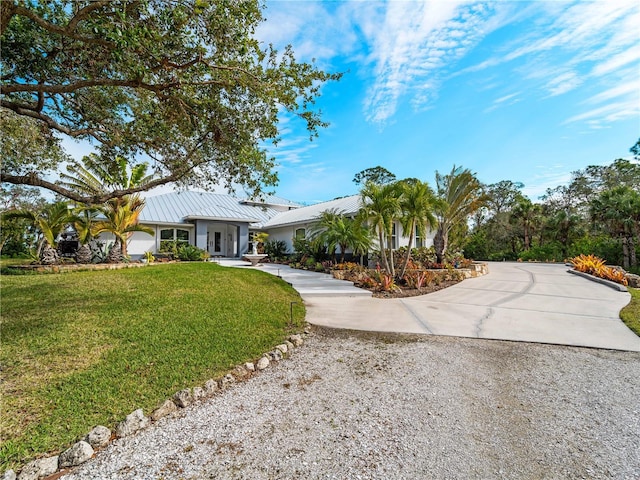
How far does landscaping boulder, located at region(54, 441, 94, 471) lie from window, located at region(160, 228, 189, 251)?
1883 cm

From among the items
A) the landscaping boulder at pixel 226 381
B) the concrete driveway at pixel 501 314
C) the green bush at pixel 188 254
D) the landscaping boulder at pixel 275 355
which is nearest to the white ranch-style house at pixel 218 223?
the green bush at pixel 188 254

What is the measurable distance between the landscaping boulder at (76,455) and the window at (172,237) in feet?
61.8

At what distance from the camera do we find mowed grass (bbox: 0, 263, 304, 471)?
3.04 m

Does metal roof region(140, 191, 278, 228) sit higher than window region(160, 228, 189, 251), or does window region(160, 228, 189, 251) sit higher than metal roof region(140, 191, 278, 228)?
metal roof region(140, 191, 278, 228)

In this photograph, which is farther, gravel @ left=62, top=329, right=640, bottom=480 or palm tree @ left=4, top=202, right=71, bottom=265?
palm tree @ left=4, top=202, right=71, bottom=265

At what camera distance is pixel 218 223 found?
936 inches

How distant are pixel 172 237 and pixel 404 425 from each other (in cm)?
2141

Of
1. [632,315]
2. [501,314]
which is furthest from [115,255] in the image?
[632,315]

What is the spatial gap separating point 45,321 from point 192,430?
4827 millimetres

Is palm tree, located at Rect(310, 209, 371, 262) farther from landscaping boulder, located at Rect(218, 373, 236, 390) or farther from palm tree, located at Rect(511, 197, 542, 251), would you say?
palm tree, located at Rect(511, 197, 542, 251)

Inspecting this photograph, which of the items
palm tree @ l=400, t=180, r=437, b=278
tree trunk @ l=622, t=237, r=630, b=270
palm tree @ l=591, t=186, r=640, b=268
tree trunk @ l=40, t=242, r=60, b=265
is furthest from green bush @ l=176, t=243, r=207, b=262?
tree trunk @ l=622, t=237, r=630, b=270

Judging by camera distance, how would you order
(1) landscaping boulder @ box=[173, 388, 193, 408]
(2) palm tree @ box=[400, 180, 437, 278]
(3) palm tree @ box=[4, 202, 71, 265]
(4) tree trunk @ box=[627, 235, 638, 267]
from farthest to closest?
1. (4) tree trunk @ box=[627, 235, 638, 267]
2. (3) palm tree @ box=[4, 202, 71, 265]
3. (2) palm tree @ box=[400, 180, 437, 278]
4. (1) landscaping boulder @ box=[173, 388, 193, 408]

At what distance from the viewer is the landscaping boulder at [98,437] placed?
274 centimetres

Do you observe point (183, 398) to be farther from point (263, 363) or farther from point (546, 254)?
point (546, 254)
